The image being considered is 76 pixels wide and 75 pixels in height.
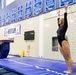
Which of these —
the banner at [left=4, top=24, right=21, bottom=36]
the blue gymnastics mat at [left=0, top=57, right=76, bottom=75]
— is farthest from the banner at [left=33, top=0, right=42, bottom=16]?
the blue gymnastics mat at [left=0, top=57, right=76, bottom=75]

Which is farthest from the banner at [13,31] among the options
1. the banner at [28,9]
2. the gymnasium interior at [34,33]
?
the banner at [28,9]

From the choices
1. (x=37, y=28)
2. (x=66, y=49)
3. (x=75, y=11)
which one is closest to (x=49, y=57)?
(x=37, y=28)

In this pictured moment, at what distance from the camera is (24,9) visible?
778 centimetres

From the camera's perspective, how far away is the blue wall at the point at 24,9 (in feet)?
19.7

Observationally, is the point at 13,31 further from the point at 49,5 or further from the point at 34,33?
the point at 49,5

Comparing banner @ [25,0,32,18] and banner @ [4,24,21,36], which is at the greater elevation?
banner @ [25,0,32,18]

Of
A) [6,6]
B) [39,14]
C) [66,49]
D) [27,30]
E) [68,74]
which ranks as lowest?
[68,74]

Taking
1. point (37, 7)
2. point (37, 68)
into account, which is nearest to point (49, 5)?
point (37, 7)

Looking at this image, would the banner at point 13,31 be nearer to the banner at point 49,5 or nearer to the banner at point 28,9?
the banner at point 28,9

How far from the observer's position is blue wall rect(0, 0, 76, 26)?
19.7 ft

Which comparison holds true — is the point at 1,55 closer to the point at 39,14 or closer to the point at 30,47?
the point at 30,47

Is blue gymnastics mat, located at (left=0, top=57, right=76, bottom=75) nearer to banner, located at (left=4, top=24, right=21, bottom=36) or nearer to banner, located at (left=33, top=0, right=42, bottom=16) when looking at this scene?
banner, located at (left=33, top=0, right=42, bottom=16)

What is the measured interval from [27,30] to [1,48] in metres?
1.72

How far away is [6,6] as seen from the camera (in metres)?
9.67
